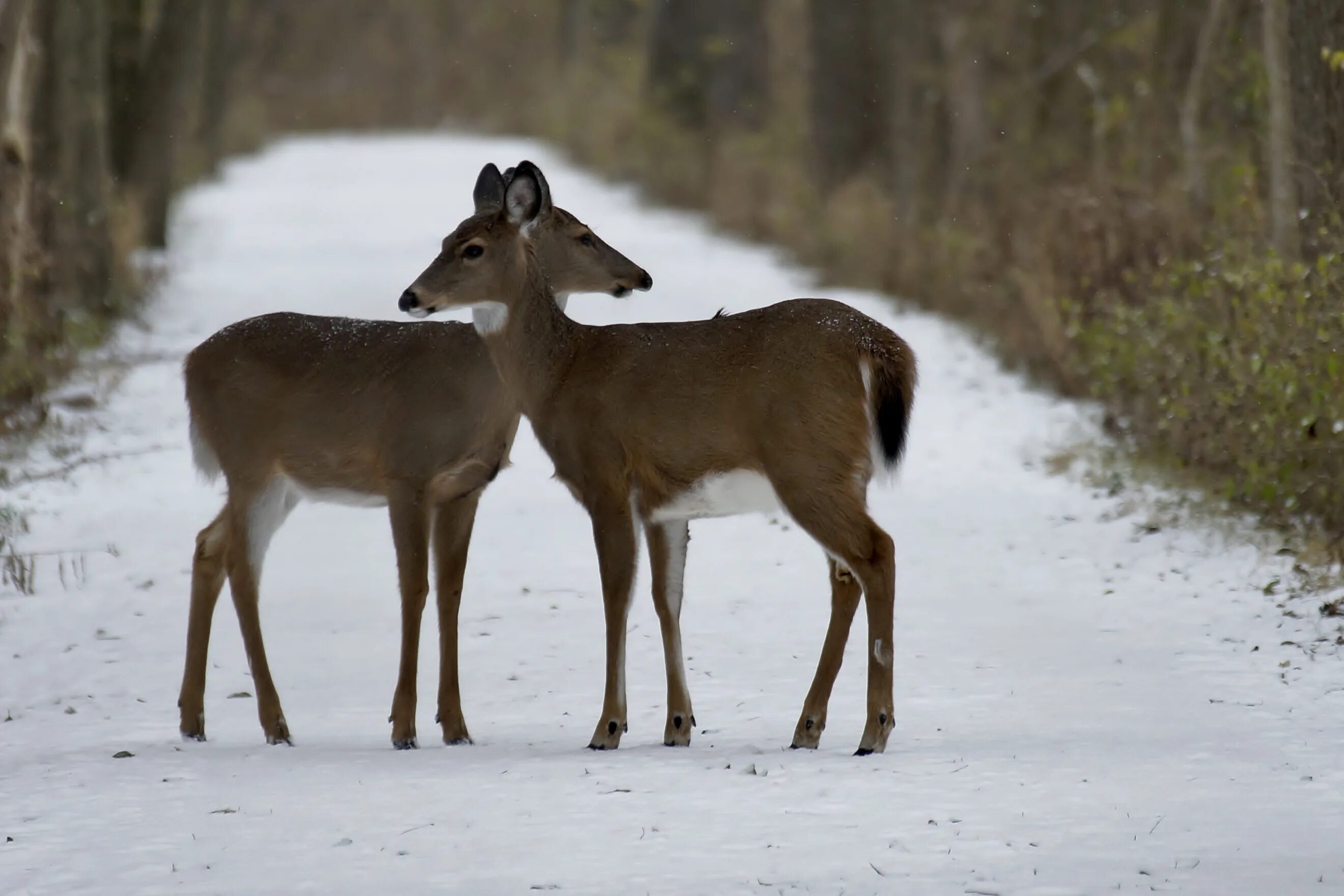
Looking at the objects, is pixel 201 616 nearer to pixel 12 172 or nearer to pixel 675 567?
pixel 675 567

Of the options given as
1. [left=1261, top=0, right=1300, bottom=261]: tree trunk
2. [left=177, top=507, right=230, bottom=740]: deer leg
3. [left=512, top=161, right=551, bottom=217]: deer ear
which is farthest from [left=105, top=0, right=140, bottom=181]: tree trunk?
[left=512, top=161, right=551, bottom=217]: deer ear

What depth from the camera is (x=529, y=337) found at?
6.86 m

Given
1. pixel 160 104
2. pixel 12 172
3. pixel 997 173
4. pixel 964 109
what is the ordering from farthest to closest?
pixel 160 104 → pixel 964 109 → pixel 997 173 → pixel 12 172

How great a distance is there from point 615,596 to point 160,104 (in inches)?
687

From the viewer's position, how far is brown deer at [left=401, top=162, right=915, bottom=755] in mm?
6324

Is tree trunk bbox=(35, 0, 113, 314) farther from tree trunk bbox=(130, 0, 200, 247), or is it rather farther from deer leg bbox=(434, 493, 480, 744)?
deer leg bbox=(434, 493, 480, 744)

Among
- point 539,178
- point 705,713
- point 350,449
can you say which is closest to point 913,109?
point 539,178

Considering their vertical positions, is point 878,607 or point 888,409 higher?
point 888,409

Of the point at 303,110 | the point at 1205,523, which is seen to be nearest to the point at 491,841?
the point at 1205,523

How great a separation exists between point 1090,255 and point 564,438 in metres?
7.99

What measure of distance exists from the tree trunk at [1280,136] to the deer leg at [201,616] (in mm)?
6391

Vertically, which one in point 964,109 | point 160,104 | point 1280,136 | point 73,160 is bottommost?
point 1280,136

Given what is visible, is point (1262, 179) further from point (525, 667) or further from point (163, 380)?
point (163, 380)

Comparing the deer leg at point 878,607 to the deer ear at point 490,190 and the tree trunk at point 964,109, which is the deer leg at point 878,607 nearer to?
the deer ear at point 490,190
